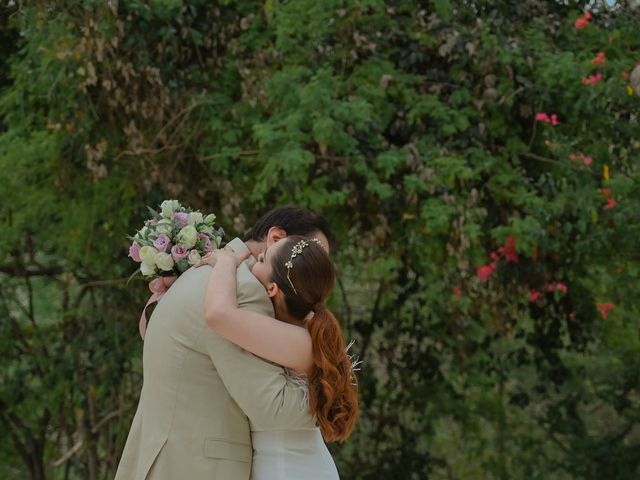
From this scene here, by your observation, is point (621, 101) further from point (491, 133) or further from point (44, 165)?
point (44, 165)

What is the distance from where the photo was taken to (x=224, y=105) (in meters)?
5.93

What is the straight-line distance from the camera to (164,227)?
3221 mm

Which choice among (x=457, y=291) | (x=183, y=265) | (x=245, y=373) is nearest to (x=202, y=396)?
(x=245, y=373)

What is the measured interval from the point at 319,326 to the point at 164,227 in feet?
1.90

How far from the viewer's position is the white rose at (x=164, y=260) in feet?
10.2

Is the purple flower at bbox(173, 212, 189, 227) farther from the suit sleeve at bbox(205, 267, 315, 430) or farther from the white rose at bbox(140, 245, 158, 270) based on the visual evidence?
the suit sleeve at bbox(205, 267, 315, 430)

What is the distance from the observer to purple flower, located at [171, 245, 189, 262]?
124 inches

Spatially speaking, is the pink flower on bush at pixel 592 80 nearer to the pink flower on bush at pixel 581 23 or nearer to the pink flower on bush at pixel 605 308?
the pink flower on bush at pixel 581 23

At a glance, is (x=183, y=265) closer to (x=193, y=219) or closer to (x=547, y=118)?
(x=193, y=219)

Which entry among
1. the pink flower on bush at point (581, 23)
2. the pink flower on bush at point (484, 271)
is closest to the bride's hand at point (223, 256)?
the pink flower on bush at point (484, 271)

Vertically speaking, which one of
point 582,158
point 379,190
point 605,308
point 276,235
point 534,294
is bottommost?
point 534,294

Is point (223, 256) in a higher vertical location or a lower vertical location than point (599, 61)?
higher

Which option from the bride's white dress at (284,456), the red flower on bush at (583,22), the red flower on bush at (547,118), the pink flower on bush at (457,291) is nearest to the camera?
the bride's white dress at (284,456)

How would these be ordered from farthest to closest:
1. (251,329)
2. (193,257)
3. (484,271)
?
(484,271) < (193,257) < (251,329)
